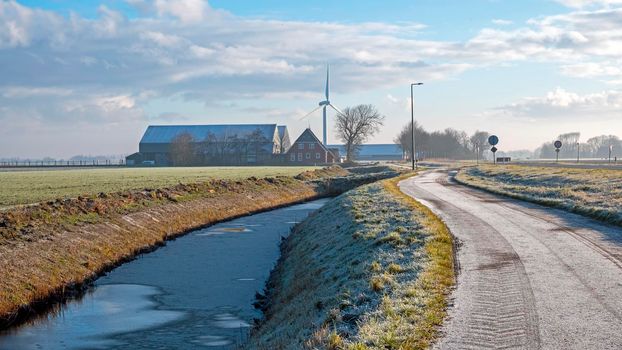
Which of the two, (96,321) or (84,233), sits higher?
(84,233)

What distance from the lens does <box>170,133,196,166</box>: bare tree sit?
145250 millimetres

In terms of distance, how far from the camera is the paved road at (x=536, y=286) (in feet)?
29.7

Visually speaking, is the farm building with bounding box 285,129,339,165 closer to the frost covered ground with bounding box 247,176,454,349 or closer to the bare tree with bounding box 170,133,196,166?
the bare tree with bounding box 170,133,196,166

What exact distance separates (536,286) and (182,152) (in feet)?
451

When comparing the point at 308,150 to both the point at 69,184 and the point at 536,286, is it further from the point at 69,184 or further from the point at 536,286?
the point at 536,286

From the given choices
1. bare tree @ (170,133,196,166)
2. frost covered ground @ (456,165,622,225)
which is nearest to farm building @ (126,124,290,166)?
bare tree @ (170,133,196,166)

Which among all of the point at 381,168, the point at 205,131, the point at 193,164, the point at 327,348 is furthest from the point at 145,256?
the point at 205,131

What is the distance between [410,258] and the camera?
15.3 m

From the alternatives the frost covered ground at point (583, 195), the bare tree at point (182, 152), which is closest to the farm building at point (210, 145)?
the bare tree at point (182, 152)

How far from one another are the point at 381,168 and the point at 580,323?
88.6 metres

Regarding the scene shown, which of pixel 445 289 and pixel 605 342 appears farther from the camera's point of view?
pixel 445 289

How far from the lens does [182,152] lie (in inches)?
5723

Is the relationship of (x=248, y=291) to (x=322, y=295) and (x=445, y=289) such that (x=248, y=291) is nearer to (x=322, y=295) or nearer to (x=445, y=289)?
(x=322, y=295)

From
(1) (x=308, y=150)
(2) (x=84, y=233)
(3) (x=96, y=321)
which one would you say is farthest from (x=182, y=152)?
(3) (x=96, y=321)
